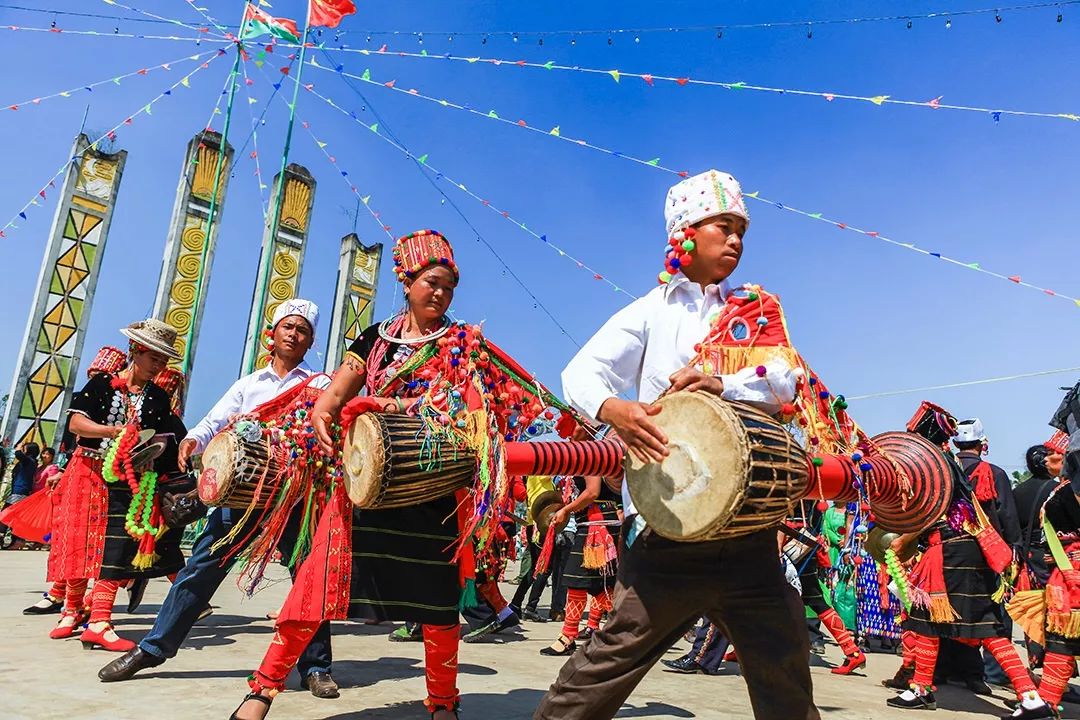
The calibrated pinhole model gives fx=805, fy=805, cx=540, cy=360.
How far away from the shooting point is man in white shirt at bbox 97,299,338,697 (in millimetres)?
4016

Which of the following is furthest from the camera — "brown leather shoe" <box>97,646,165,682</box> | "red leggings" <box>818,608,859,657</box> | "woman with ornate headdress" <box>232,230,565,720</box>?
"red leggings" <box>818,608,859,657</box>

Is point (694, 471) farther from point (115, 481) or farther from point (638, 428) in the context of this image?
point (115, 481)

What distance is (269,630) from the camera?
21.2 ft

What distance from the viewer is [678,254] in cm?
261

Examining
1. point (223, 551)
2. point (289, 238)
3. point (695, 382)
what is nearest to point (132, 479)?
point (223, 551)

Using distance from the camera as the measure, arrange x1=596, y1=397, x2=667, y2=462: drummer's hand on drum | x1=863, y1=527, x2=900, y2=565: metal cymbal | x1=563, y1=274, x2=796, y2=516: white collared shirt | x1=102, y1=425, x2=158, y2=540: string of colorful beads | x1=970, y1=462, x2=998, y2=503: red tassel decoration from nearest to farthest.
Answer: x1=596, y1=397, x2=667, y2=462: drummer's hand on drum
x1=563, y1=274, x2=796, y2=516: white collared shirt
x1=102, y1=425, x2=158, y2=540: string of colorful beads
x1=970, y1=462, x2=998, y2=503: red tassel decoration
x1=863, y1=527, x2=900, y2=565: metal cymbal

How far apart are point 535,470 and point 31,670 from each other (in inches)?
127

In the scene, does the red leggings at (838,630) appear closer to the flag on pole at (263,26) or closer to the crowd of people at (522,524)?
the crowd of people at (522,524)

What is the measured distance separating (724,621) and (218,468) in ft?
8.90

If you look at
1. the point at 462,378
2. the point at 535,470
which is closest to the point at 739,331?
the point at 535,470

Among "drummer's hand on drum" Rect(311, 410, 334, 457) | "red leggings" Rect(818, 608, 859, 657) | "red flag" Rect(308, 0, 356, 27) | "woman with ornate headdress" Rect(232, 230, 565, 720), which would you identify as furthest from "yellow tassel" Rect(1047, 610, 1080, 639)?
"red flag" Rect(308, 0, 356, 27)

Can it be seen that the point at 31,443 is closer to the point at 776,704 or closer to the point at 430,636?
the point at 430,636

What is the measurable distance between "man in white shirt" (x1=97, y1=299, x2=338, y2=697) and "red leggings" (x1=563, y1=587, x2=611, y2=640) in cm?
244

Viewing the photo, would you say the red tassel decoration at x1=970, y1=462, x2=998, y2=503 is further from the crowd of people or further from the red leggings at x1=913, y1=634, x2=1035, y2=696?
the red leggings at x1=913, y1=634, x2=1035, y2=696
